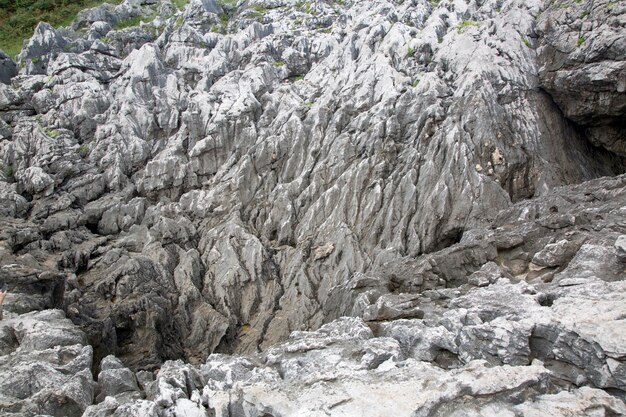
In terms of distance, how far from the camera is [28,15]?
76938 millimetres

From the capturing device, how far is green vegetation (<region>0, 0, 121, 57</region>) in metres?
71.9

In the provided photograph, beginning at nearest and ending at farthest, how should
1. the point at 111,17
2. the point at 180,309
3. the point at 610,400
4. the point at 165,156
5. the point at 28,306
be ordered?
the point at 610,400, the point at 28,306, the point at 180,309, the point at 165,156, the point at 111,17

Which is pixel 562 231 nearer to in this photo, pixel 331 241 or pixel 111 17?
pixel 331 241

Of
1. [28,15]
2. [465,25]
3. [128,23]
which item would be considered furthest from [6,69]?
[465,25]

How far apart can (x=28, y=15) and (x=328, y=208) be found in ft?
219

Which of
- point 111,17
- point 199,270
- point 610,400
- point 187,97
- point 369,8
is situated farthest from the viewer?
point 111,17

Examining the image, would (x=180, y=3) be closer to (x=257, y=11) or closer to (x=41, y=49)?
(x=257, y=11)

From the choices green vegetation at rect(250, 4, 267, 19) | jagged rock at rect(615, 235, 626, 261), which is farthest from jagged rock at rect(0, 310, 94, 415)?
green vegetation at rect(250, 4, 267, 19)

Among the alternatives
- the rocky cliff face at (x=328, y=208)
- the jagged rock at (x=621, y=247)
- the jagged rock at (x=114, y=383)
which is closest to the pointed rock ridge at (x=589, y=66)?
the rocky cliff face at (x=328, y=208)

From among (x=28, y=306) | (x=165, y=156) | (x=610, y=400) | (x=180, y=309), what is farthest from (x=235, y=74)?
(x=610, y=400)

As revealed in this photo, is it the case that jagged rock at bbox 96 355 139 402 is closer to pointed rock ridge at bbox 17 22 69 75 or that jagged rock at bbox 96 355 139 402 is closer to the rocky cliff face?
the rocky cliff face

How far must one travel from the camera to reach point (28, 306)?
84.4ft

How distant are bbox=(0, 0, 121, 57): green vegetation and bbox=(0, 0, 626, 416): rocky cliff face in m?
18.1

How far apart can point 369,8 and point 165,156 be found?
95.8 ft
